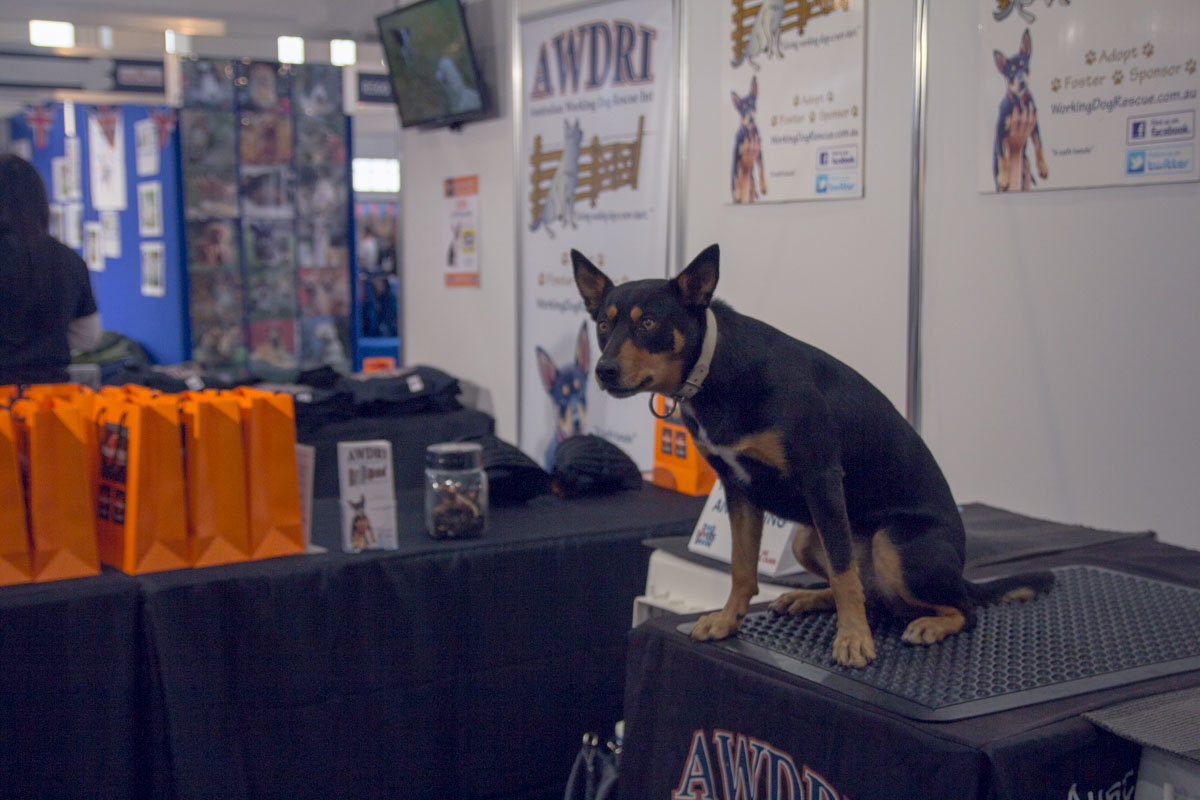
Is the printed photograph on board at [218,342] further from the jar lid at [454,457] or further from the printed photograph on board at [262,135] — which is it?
the jar lid at [454,457]

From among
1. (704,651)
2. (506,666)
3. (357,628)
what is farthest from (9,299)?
(704,651)

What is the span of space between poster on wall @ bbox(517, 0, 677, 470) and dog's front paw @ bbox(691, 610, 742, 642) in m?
2.14

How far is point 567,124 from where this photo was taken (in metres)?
3.91

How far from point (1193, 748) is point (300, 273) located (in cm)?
580

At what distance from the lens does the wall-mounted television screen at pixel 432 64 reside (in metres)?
4.31

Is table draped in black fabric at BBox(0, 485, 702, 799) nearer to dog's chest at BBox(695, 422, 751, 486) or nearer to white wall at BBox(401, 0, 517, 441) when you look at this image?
dog's chest at BBox(695, 422, 751, 486)

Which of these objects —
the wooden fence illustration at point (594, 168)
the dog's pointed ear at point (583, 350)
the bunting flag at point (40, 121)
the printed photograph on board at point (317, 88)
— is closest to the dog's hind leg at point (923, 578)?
the wooden fence illustration at point (594, 168)

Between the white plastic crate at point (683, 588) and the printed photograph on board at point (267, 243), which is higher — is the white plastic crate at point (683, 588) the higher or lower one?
the lower one

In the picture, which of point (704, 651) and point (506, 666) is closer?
point (704, 651)

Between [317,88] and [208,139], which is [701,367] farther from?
[208,139]

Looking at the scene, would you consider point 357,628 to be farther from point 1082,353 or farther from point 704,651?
point 1082,353

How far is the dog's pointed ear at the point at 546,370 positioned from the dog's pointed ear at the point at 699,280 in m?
2.84

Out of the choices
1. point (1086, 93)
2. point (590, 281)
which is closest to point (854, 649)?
point (590, 281)


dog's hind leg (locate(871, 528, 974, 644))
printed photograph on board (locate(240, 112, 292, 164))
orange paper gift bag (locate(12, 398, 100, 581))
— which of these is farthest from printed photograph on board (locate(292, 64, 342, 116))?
dog's hind leg (locate(871, 528, 974, 644))
